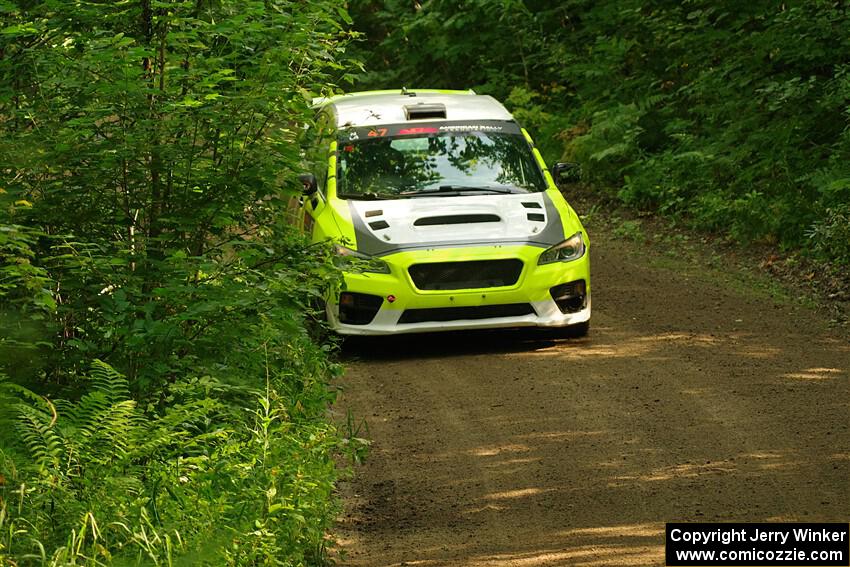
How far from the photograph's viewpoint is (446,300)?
10.3 meters

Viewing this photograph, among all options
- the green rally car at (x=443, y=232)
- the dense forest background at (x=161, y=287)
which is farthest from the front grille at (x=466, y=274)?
the dense forest background at (x=161, y=287)

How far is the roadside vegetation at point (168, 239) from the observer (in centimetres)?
581

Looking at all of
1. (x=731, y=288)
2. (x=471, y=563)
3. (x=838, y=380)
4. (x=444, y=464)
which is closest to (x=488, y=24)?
(x=731, y=288)

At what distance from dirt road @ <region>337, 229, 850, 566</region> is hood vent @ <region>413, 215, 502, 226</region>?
110 centimetres

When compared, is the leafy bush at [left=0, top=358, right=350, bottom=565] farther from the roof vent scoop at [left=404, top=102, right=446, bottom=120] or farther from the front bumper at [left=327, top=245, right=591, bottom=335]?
the roof vent scoop at [left=404, top=102, right=446, bottom=120]

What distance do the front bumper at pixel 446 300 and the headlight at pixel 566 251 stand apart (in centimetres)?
6

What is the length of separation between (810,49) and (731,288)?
386 cm

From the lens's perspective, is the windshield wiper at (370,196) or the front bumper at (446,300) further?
the windshield wiper at (370,196)

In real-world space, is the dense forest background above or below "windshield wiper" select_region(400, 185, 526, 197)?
above

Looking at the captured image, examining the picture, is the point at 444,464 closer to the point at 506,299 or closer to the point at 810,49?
the point at 506,299

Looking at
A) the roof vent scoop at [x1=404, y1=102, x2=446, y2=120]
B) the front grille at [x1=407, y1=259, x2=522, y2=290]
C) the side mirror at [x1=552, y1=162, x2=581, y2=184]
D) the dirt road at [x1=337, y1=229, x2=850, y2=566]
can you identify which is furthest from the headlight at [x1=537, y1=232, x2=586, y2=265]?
the roof vent scoop at [x1=404, y1=102, x2=446, y2=120]

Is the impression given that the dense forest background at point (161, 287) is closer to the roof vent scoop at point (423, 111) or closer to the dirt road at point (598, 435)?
the dirt road at point (598, 435)

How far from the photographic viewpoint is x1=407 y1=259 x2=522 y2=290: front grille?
10305mm

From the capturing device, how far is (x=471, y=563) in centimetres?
589
